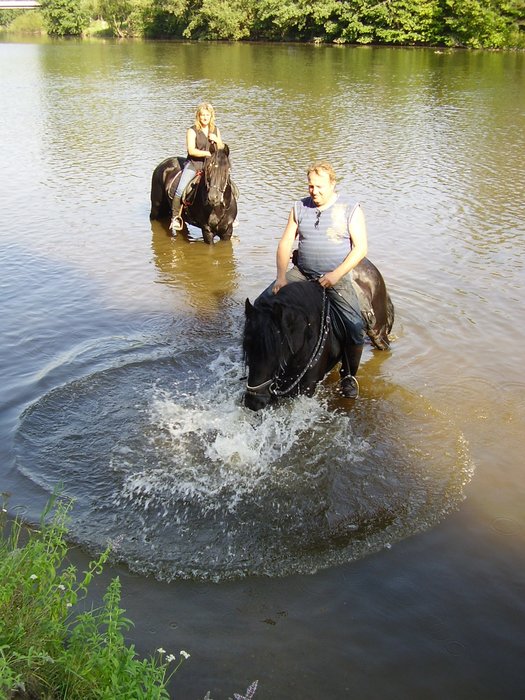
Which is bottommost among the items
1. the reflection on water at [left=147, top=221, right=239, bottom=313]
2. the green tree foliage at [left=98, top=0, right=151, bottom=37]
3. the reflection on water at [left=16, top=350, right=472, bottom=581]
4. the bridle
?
the reflection on water at [left=16, top=350, right=472, bottom=581]

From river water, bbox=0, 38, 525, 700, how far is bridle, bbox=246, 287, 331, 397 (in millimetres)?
445

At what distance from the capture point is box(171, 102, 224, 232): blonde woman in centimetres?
1107

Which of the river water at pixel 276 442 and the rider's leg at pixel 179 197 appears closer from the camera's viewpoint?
the river water at pixel 276 442

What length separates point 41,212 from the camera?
13.2 metres

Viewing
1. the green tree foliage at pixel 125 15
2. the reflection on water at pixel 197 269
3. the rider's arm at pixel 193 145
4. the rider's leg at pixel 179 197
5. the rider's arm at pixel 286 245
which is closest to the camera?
the rider's arm at pixel 286 245

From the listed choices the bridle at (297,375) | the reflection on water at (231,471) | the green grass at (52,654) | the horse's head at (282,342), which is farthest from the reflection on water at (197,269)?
the green grass at (52,654)

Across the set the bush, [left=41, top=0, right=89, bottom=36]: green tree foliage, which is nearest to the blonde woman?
[left=41, top=0, right=89, bottom=36]: green tree foliage

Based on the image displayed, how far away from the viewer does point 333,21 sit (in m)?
58.1

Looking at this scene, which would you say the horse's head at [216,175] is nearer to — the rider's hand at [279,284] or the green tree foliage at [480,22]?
the rider's hand at [279,284]

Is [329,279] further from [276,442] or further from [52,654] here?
[52,654]

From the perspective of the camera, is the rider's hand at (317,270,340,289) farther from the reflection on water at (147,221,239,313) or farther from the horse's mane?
the reflection on water at (147,221,239,313)

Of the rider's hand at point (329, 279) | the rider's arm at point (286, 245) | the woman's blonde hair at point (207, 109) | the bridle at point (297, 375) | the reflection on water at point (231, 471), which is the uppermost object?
the woman's blonde hair at point (207, 109)

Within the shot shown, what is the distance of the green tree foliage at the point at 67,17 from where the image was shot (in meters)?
87.2

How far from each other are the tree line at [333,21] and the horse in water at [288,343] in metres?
50.2
